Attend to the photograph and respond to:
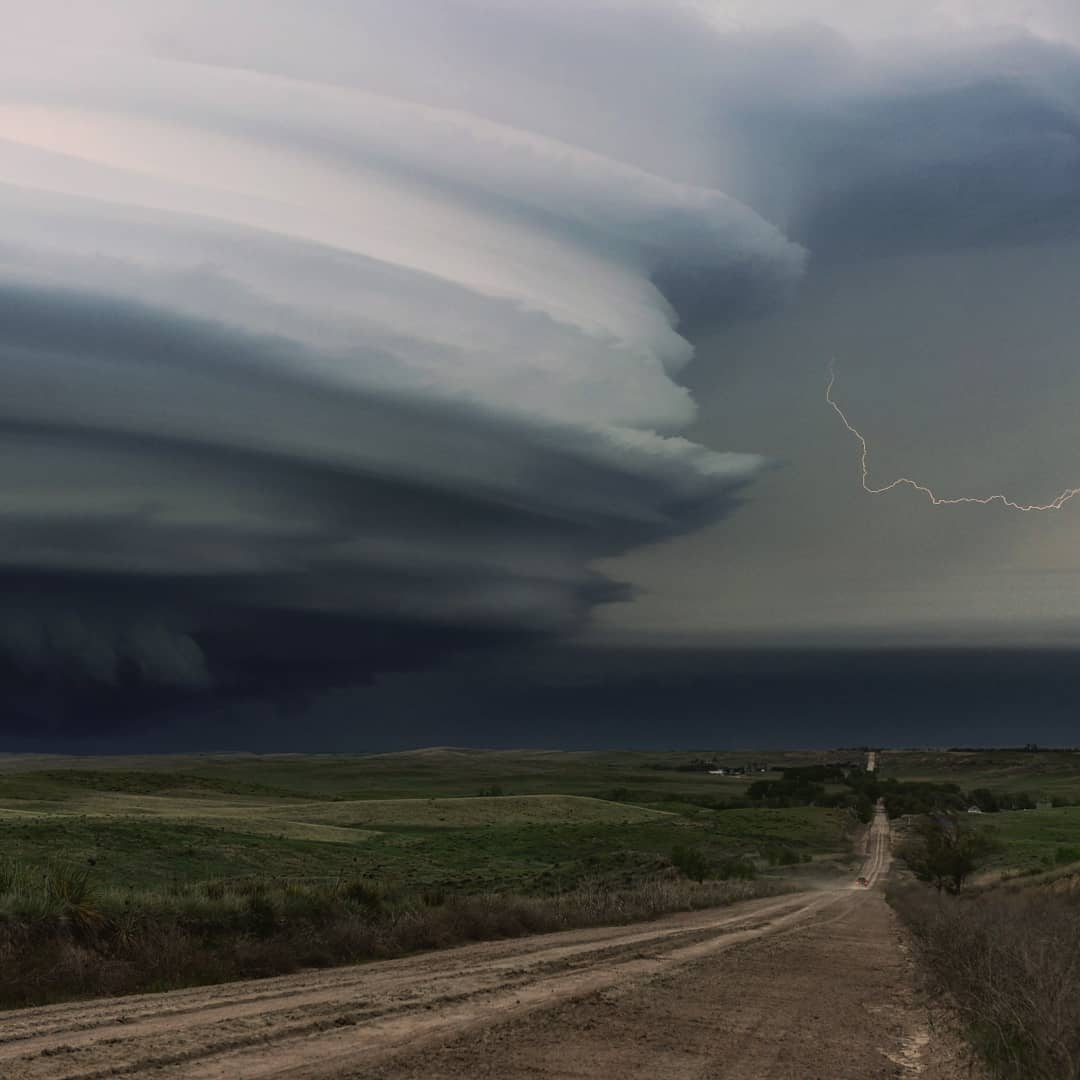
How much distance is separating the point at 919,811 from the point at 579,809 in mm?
80567

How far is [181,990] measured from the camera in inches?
759

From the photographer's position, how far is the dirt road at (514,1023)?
12812 mm

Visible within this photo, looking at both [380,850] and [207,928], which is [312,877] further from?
[380,850]

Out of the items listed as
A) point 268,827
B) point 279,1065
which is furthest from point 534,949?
point 268,827

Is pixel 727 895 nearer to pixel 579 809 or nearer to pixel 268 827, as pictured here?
pixel 268 827

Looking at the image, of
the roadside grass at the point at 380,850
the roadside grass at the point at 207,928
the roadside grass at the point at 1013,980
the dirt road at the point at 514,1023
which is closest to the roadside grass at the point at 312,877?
the roadside grass at the point at 207,928

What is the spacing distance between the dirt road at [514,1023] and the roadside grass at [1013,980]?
36.9 inches

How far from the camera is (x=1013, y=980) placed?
1662cm

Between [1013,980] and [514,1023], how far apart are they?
7.26 metres

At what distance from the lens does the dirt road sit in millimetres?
12812

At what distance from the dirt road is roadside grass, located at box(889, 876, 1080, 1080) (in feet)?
3.07

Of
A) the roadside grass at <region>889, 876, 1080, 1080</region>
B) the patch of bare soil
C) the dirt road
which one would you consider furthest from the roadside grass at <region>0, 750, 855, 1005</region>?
the roadside grass at <region>889, 876, 1080, 1080</region>

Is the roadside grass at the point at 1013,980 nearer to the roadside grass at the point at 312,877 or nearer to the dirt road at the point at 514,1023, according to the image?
the dirt road at the point at 514,1023

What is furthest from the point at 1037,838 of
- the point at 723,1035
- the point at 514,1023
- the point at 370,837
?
the point at 514,1023
